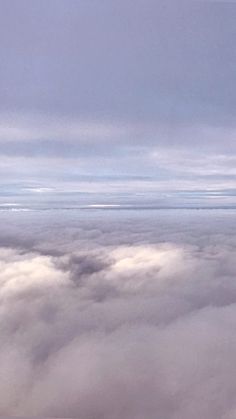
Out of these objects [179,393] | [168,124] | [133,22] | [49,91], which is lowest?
[179,393]

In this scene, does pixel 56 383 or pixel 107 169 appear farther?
pixel 107 169

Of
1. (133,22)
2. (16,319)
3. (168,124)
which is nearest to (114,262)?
(16,319)

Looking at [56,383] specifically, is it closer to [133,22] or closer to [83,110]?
[83,110]

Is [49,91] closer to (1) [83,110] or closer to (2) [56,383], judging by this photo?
(1) [83,110]

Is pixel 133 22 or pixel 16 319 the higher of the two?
pixel 133 22

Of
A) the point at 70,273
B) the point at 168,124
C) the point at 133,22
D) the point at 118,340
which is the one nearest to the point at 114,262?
the point at 70,273

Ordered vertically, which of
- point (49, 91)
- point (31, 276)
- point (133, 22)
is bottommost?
point (31, 276)
